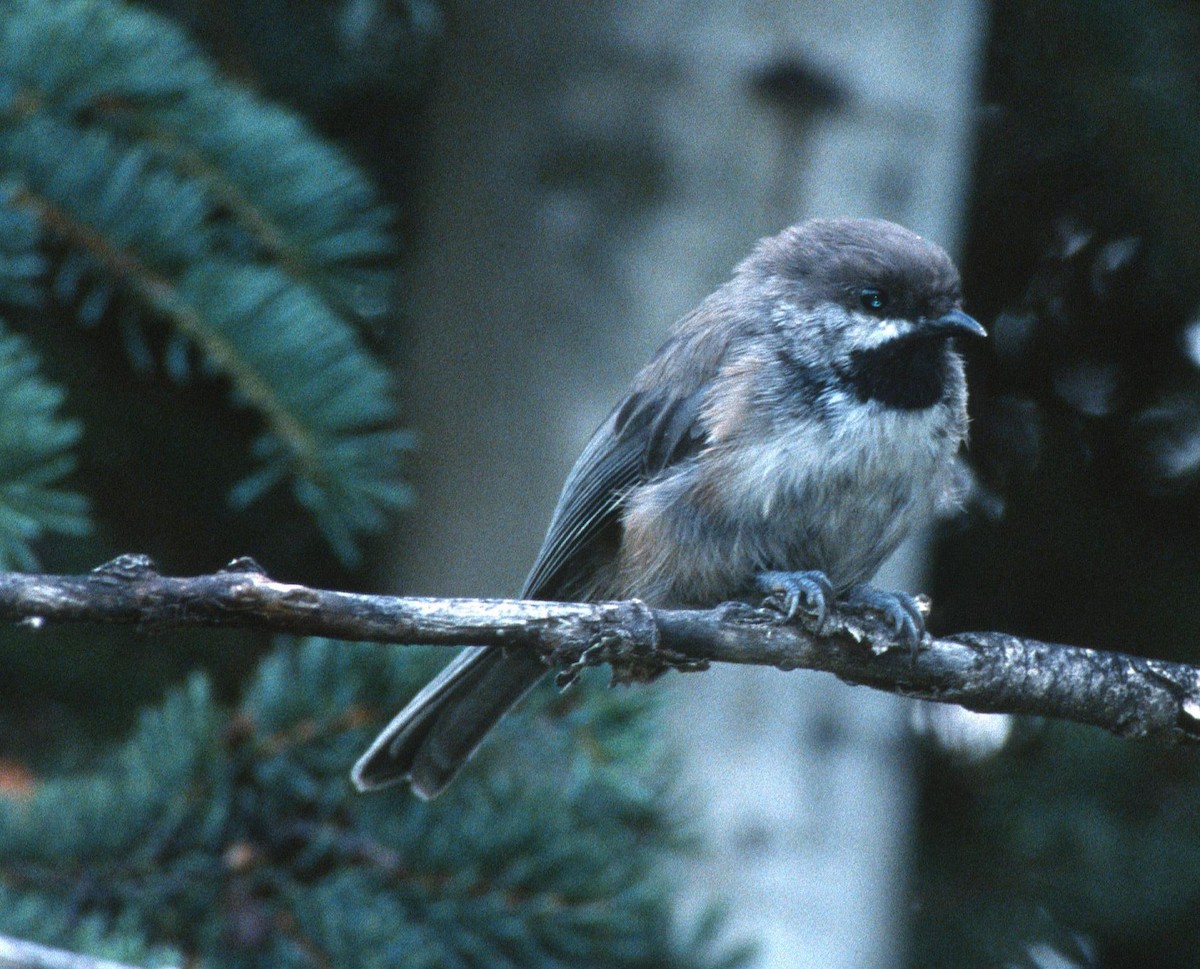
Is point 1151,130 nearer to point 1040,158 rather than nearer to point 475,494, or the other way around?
point 1040,158

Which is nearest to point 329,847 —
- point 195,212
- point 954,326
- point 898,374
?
point 195,212

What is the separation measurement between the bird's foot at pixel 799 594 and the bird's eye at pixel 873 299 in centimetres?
61

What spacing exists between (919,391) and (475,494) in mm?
1119

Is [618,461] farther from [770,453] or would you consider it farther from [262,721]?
[262,721]

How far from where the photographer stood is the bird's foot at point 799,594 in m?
2.28

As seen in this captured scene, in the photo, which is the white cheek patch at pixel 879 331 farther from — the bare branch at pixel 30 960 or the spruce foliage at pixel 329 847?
the bare branch at pixel 30 960

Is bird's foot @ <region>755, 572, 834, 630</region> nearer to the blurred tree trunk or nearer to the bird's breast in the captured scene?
the bird's breast

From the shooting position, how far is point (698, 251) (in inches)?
135

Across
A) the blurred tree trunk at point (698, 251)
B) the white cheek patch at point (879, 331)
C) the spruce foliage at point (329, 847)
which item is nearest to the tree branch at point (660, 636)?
the spruce foliage at point (329, 847)

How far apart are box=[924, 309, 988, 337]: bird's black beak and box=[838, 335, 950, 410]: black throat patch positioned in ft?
0.07

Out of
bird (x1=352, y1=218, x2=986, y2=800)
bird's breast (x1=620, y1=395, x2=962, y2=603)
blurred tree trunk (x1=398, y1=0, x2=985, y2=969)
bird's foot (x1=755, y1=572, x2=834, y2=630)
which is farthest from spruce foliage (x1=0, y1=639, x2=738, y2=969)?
blurred tree trunk (x1=398, y1=0, x2=985, y2=969)

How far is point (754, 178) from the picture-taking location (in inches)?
134

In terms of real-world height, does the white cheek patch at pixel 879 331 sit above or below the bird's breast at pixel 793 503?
above

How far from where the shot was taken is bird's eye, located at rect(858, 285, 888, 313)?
9.68ft
